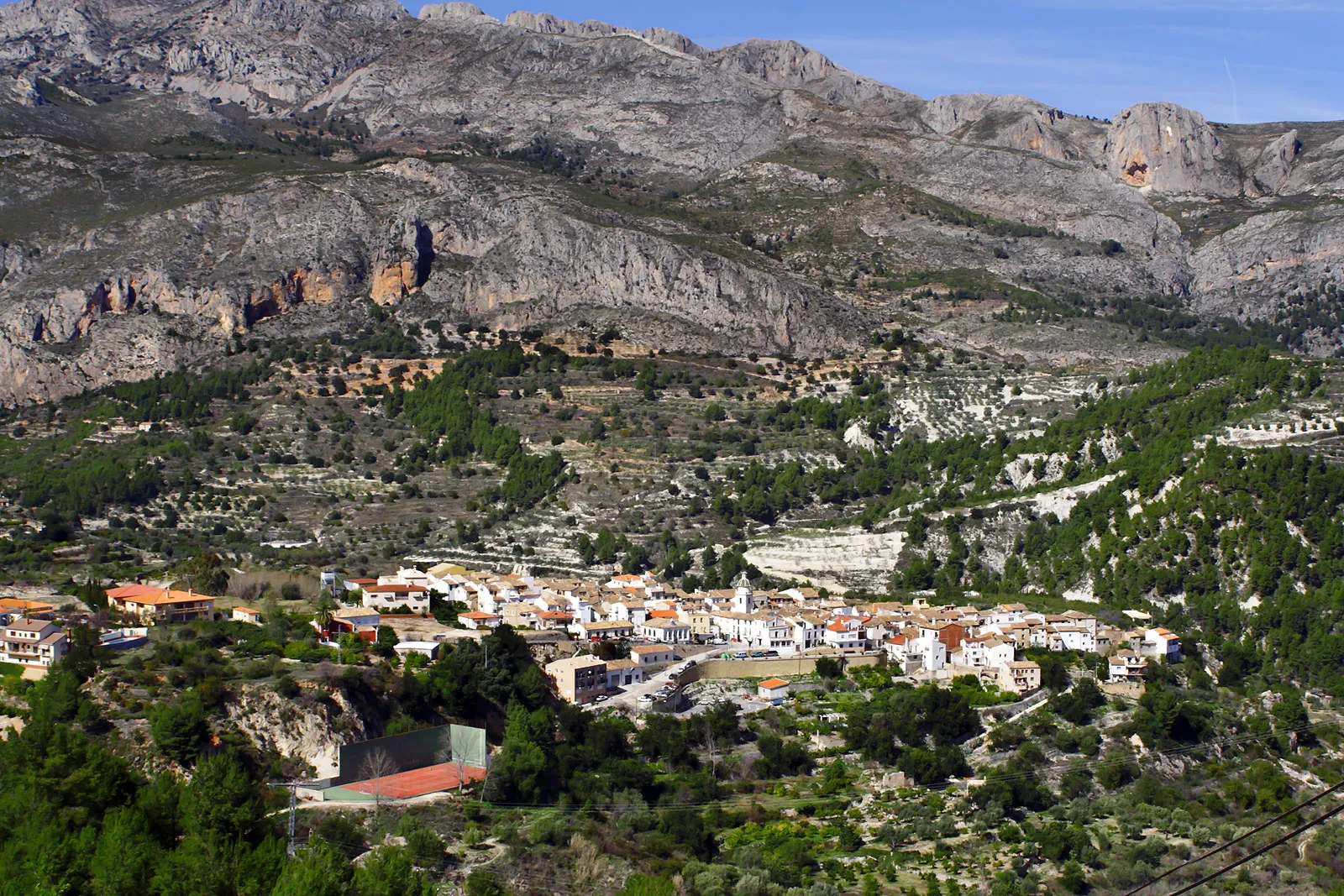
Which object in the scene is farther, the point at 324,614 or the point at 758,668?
the point at 758,668

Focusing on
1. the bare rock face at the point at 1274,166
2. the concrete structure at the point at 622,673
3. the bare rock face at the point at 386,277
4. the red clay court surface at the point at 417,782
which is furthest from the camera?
the bare rock face at the point at 1274,166

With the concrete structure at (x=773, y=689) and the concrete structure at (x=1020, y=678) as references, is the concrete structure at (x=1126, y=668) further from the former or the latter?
the concrete structure at (x=773, y=689)

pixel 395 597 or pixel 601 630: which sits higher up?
pixel 395 597

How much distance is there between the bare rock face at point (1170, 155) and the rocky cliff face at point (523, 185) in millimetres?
255

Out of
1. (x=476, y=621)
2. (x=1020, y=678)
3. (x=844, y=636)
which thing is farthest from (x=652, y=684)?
(x=1020, y=678)

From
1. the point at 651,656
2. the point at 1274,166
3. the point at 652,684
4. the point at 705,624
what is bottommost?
the point at 652,684

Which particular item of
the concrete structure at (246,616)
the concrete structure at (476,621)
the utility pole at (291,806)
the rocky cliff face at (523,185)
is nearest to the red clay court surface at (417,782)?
the utility pole at (291,806)

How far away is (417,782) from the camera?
40000mm

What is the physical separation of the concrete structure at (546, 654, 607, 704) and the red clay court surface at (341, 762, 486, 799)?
7800mm

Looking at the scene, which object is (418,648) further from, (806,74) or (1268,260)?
(806,74)

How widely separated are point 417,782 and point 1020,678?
22325mm

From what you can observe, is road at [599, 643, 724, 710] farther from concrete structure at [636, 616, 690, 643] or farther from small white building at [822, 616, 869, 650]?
small white building at [822, 616, 869, 650]

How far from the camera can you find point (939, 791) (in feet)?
148

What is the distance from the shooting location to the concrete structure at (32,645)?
41438mm
